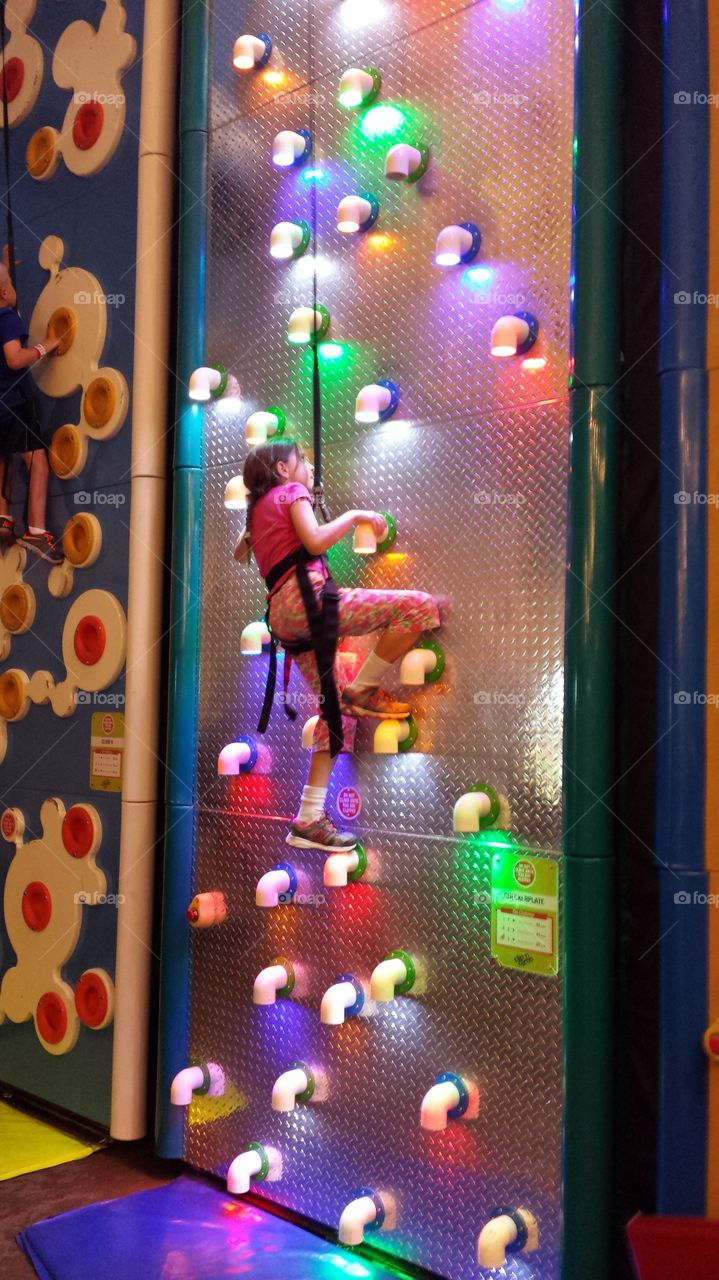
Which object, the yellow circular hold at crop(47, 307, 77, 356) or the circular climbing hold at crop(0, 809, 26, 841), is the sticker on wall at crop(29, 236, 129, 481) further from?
the circular climbing hold at crop(0, 809, 26, 841)

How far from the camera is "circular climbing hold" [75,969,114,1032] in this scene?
14.5 feet

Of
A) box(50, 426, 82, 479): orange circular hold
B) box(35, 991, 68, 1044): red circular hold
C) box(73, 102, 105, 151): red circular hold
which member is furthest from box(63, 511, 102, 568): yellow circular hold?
box(35, 991, 68, 1044): red circular hold

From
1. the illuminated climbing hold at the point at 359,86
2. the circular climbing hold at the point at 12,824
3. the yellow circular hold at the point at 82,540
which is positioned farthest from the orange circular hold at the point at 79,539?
the illuminated climbing hold at the point at 359,86

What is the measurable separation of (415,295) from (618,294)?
767 millimetres

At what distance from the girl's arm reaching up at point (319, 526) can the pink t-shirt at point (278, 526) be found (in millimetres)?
30

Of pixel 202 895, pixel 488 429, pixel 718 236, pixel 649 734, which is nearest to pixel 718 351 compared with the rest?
pixel 718 236

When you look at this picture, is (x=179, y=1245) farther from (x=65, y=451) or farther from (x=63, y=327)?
(x=63, y=327)

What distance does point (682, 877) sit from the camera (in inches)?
111

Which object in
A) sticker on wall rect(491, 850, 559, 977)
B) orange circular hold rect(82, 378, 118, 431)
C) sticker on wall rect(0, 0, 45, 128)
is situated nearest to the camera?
sticker on wall rect(491, 850, 559, 977)

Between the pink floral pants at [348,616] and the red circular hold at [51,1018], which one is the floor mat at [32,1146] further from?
the pink floral pants at [348,616]

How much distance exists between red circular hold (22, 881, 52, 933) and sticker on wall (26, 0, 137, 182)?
3.12 m

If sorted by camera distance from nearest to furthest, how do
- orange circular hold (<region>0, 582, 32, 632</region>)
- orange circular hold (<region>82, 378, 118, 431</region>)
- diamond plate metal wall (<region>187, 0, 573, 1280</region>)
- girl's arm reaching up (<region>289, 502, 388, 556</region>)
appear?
diamond plate metal wall (<region>187, 0, 573, 1280</region>) → girl's arm reaching up (<region>289, 502, 388, 556</region>) → orange circular hold (<region>82, 378, 118, 431</region>) → orange circular hold (<region>0, 582, 32, 632</region>)

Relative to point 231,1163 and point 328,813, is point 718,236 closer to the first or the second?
point 328,813

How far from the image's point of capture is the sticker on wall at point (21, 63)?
5.20 m
